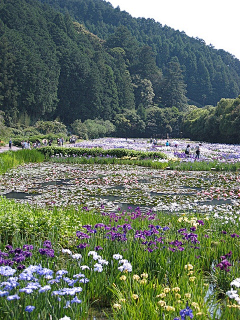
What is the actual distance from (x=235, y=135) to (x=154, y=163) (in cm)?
2465

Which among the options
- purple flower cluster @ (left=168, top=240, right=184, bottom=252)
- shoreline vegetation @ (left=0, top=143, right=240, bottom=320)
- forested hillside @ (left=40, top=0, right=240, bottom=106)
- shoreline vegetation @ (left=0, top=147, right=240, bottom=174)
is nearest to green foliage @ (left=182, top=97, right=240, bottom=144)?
shoreline vegetation @ (left=0, top=147, right=240, bottom=174)

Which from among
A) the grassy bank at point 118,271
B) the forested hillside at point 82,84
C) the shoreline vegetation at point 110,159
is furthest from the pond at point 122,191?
the forested hillside at point 82,84

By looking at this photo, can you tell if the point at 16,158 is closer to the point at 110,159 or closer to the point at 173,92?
the point at 110,159

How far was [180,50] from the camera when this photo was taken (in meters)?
129

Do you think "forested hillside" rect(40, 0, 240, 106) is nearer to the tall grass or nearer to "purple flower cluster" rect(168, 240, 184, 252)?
the tall grass

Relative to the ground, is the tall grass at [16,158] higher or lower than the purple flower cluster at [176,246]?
lower

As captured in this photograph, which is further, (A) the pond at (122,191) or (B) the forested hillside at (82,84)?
(B) the forested hillside at (82,84)

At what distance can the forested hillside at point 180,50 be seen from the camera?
380 feet

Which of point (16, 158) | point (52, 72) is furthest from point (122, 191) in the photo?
point (52, 72)

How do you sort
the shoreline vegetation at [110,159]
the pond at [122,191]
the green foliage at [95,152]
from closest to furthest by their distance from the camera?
the pond at [122,191] → the shoreline vegetation at [110,159] → the green foliage at [95,152]

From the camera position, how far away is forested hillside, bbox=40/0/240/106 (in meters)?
116

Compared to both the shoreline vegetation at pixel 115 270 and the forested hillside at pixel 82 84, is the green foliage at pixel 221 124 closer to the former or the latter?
the forested hillside at pixel 82 84

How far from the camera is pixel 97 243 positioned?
4.44 m

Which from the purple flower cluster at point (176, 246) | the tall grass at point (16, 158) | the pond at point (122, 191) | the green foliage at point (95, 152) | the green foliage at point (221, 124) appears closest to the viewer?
the purple flower cluster at point (176, 246)
